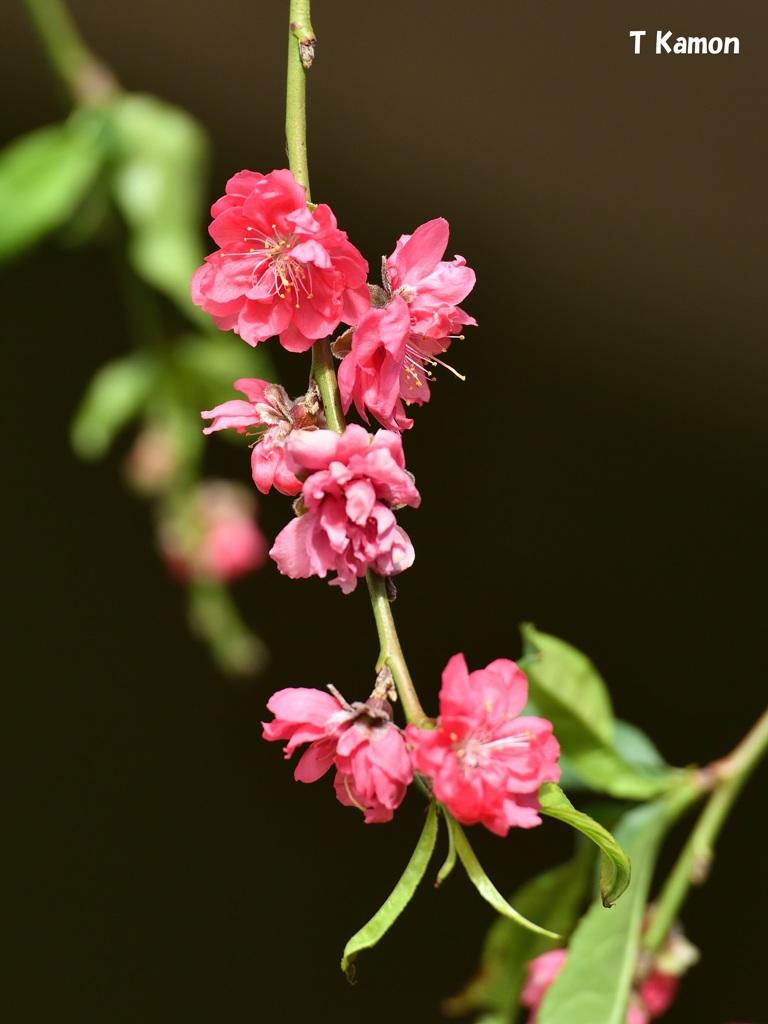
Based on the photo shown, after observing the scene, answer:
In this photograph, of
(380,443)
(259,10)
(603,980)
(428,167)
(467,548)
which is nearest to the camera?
(380,443)

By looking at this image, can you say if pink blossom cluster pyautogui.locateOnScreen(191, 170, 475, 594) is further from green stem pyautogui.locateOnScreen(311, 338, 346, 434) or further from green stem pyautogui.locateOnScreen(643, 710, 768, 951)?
green stem pyautogui.locateOnScreen(643, 710, 768, 951)

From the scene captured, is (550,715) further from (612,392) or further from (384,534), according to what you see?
(612,392)

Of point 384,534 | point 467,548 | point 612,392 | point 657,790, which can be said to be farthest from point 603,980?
point 612,392

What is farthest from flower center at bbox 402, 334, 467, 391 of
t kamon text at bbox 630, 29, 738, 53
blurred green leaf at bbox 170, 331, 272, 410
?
t kamon text at bbox 630, 29, 738, 53

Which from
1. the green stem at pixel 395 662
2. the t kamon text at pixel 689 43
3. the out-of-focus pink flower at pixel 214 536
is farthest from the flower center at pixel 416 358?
the t kamon text at pixel 689 43

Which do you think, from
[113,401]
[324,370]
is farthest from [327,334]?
[113,401]

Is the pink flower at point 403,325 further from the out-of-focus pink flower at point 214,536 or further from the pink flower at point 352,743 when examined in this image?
the out-of-focus pink flower at point 214,536
